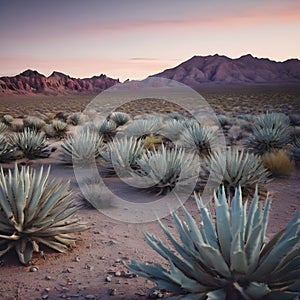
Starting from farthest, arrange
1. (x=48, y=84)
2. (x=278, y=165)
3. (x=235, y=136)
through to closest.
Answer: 1. (x=48, y=84)
2. (x=235, y=136)
3. (x=278, y=165)

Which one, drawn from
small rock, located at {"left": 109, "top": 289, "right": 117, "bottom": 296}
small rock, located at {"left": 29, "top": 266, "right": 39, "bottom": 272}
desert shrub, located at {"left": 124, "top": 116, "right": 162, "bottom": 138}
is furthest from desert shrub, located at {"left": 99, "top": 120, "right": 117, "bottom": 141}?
small rock, located at {"left": 109, "top": 289, "right": 117, "bottom": 296}

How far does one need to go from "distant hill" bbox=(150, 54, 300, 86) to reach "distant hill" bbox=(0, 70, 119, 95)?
21764 mm

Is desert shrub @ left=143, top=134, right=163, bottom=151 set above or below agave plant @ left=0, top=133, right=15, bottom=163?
below

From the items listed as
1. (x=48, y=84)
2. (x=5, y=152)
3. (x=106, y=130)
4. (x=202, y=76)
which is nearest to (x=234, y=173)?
(x=5, y=152)

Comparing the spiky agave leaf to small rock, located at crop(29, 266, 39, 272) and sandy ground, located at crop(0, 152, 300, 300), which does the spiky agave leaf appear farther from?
small rock, located at crop(29, 266, 39, 272)

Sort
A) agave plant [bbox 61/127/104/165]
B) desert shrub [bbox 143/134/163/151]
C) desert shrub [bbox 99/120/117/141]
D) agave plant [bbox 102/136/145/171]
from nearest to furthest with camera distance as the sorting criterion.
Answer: agave plant [bbox 102/136/145/171] → agave plant [bbox 61/127/104/165] → desert shrub [bbox 143/134/163/151] → desert shrub [bbox 99/120/117/141]

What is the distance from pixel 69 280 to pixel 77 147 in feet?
17.8

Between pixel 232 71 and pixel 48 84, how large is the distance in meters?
57.1

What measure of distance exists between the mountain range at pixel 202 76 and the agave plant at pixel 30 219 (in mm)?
100432

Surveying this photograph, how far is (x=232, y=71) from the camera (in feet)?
409

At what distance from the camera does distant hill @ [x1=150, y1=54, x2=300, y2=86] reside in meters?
118

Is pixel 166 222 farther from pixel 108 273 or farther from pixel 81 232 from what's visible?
pixel 108 273

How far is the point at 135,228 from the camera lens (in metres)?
4.98

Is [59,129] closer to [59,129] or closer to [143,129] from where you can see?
[59,129]
